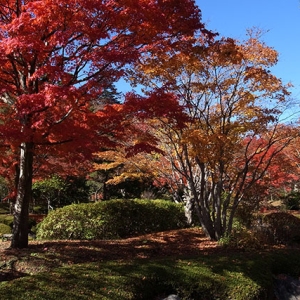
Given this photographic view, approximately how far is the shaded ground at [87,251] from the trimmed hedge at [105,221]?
1.46 metres

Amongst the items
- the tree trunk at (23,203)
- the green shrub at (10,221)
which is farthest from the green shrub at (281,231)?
the green shrub at (10,221)

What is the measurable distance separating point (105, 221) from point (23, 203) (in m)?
3.65

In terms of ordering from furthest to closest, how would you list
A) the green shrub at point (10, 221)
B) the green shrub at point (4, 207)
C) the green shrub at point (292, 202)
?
the green shrub at point (292, 202)
the green shrub at point (4, 207)
the green shrub at point (10, 221)

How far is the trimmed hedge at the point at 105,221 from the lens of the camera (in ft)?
35.2

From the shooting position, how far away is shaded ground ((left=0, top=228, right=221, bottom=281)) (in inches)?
264

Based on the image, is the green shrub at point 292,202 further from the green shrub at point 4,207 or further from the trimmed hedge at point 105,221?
the green shrub at point 4,207

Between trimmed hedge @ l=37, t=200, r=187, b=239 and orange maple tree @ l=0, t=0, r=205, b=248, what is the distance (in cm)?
288

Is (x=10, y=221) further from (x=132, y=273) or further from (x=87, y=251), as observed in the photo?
(x=132, y=273)

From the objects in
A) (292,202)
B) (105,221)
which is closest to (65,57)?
(105,221)

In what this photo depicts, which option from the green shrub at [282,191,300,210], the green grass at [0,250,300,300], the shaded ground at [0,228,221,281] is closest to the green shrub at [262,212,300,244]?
the shaded ground at [0,228,221,281]

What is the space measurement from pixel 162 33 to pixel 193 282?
5.09 meters

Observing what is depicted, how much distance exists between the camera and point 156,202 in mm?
13367

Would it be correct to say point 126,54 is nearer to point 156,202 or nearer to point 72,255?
point 72,255

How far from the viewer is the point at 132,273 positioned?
19.1 feet
